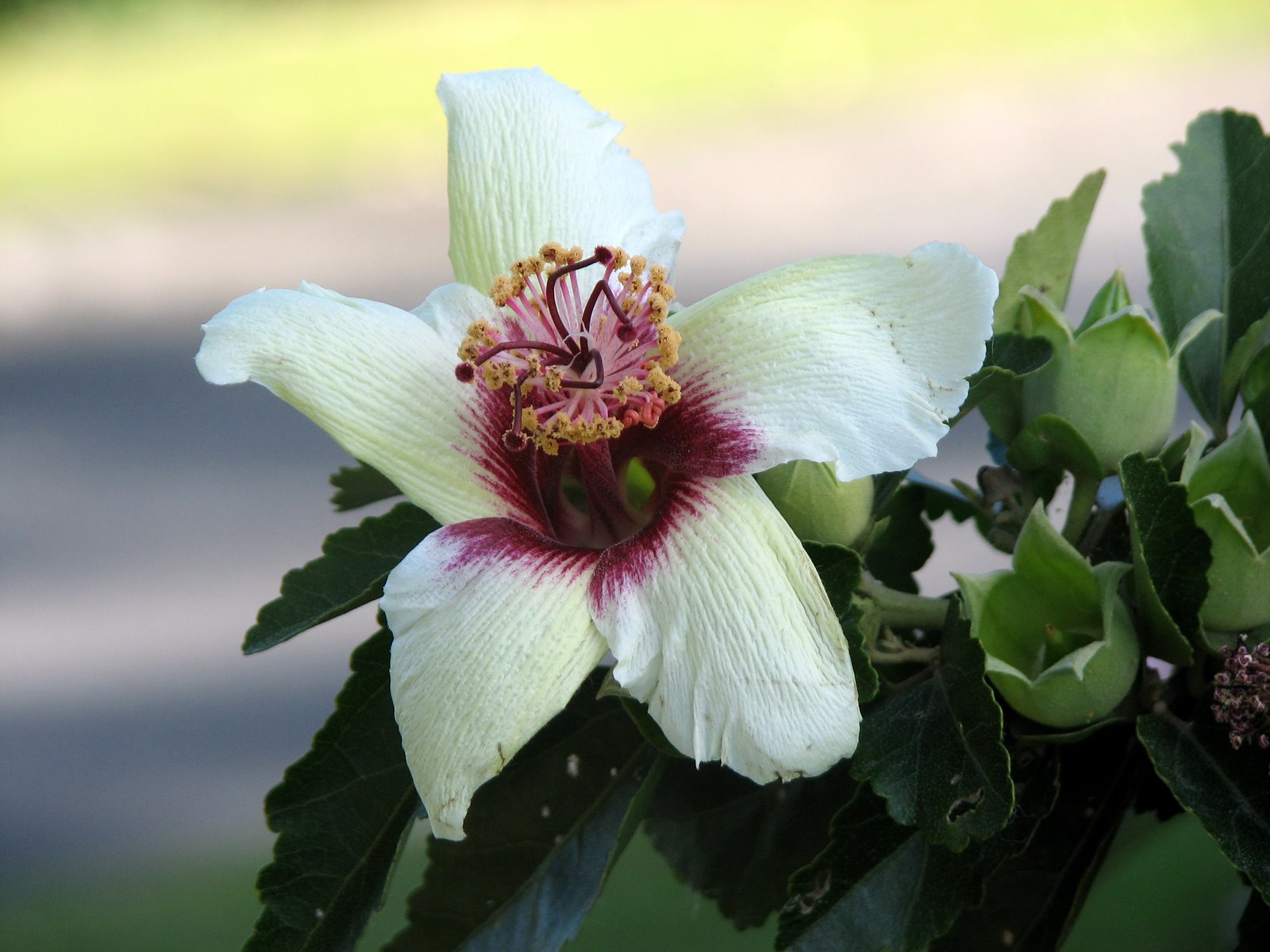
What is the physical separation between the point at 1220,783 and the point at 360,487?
14.4 inches

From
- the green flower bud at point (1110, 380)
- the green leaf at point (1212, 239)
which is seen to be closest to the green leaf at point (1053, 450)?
the green flower bud at point (1110, 380)

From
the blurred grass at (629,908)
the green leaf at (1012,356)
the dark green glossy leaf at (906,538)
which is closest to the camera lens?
the green leaf at (1012,356)

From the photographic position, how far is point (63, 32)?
4.29m

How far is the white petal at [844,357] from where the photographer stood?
42 centimetres

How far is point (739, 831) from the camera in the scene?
60 centimetres

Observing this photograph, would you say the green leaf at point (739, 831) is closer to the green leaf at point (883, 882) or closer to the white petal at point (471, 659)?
the green leaf at point (883, 882)

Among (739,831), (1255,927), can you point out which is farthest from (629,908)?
(1255,927)

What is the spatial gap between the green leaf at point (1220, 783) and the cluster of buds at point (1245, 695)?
→ 11 millimetres

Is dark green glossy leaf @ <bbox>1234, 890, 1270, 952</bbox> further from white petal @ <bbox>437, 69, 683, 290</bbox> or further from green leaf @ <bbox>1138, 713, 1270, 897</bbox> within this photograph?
white petal @ <bbox>437, 69, 683, 290</bbox>

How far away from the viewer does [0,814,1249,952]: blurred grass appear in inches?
31.7

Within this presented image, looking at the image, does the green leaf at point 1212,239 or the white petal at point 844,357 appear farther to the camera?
the green leaf at point 1212,239

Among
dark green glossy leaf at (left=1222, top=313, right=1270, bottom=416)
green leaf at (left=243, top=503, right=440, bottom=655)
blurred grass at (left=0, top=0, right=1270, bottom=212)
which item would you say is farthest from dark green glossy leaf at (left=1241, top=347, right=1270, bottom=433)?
blurred grass at (left=0, top=0, right=1270, bottom=212)

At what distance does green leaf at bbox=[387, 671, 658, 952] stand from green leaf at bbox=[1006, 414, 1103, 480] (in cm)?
20

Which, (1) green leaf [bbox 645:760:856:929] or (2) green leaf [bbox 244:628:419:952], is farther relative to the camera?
(1) green leaf [bbox 645:760:856:929]
